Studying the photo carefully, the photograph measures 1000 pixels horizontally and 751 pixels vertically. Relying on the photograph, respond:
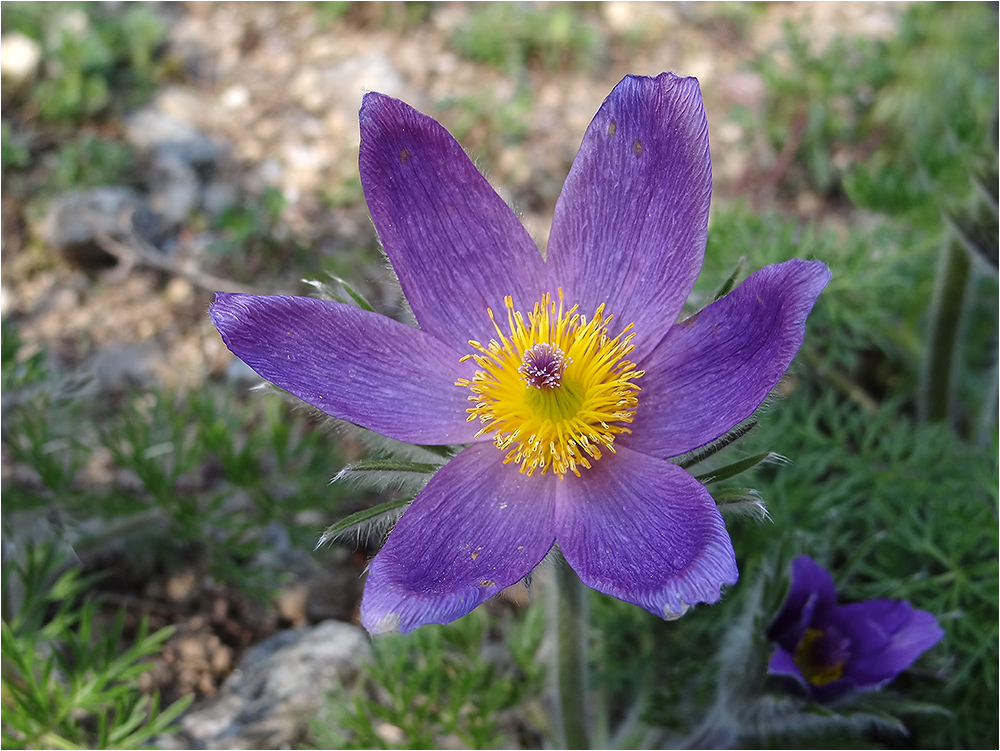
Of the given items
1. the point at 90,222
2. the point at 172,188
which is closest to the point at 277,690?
the point at 90,222

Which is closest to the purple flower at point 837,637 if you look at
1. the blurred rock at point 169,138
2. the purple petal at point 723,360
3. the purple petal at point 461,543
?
the purple petal at point 723,360

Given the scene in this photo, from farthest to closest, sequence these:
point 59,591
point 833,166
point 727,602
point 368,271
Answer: point 833,166
point 368,271
point 727,602
point 59,591

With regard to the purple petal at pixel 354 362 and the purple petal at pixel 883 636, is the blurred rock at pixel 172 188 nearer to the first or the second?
the purple petal at pixel 354 362

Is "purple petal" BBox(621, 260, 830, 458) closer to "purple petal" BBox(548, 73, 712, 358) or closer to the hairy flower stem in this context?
"purple petal" BBox(548, 73, 712, 358)

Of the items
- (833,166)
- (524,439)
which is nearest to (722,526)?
(524,439)

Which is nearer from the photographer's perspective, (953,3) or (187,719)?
(187,719)

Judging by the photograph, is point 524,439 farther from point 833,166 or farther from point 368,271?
point 833,166

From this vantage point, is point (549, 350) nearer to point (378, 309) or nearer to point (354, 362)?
point (354, 362)
